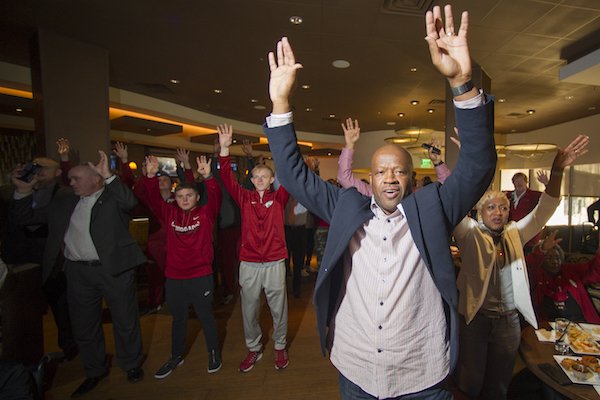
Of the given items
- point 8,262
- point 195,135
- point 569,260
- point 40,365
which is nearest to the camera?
point 40,365

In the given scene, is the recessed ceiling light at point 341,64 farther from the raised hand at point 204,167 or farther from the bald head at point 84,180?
the bald head at point 84,180

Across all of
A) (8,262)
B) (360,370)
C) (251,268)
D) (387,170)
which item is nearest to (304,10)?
(251,268)

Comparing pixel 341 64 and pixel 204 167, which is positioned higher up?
pixel 341 64

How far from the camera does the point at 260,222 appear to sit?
9.16 feet

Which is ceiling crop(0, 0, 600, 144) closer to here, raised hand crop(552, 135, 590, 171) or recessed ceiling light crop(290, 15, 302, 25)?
recessed ceiling light crop(290, 15, 302, 25)

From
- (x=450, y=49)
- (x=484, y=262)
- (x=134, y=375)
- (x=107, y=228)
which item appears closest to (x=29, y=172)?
(x=107, y=228)

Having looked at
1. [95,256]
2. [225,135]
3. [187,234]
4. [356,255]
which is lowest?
[95,256]

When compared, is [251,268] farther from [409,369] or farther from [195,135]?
[195,135]

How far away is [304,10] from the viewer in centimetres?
364

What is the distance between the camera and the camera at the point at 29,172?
2.73 metres

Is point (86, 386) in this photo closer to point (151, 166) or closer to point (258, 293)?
point (258, 293)

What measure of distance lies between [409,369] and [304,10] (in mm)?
3768

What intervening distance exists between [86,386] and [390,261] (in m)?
2.75

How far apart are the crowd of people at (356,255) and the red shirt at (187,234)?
1 centimetres
